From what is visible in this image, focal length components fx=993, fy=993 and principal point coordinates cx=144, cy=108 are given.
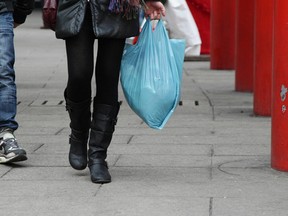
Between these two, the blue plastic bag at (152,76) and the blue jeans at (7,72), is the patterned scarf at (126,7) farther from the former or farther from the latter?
the blue jeans at (7,72)

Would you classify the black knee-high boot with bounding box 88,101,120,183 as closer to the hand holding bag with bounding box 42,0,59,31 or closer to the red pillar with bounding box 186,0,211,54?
the hand holding bag with bounding box 42,0,59,31

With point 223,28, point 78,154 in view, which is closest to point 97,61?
point 78,154

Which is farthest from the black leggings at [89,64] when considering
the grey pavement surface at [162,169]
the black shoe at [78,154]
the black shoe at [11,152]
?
the black shoe at [11,152]

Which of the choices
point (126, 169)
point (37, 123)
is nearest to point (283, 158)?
point (126, 169)

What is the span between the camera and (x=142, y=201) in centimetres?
514

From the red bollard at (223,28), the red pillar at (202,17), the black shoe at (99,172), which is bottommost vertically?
the red pillar at (202,17)

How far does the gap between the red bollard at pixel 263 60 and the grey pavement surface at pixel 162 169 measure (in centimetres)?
15

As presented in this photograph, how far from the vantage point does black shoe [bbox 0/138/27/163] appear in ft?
20.5

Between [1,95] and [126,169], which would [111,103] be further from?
[1,95]

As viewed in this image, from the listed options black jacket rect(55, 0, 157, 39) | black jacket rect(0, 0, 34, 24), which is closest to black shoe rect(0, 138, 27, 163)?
black jacket rect(0, 0, 34, 24)

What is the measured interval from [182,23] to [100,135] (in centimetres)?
1003

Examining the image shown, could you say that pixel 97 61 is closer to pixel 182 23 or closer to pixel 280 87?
pixel 280 87

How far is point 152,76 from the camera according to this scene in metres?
5.79

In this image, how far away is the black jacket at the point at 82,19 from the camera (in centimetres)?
548
